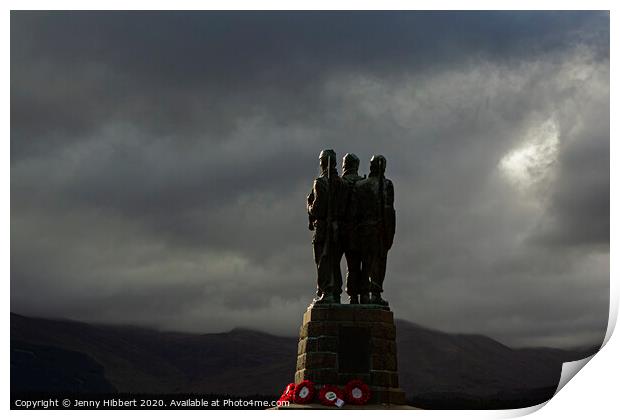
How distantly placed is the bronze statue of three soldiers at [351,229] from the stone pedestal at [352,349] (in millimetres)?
471

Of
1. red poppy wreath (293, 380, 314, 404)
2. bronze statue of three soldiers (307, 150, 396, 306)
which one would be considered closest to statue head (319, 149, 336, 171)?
bronze statue of three soldiers (307, 150, 396, 306)

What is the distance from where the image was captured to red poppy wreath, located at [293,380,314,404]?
821 inches

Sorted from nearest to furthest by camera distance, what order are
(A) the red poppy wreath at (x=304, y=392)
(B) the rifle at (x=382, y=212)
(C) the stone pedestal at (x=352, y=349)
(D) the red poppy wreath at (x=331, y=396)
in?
(D) the red poppy wreath at (x=331, y=396) → (A) the red poppy wreath at (x=304, y=392) → (C) the stone pedestal at (x=352, y=349) → (B) the rifle at (x=382, y=212)

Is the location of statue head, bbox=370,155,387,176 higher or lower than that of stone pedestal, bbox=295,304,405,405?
higher

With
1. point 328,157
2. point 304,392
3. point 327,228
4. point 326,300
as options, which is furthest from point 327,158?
point 304,392

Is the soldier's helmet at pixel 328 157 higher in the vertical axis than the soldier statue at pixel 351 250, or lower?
higher

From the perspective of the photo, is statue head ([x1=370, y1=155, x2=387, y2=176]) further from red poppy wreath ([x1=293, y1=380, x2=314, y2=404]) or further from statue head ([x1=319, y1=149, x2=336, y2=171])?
red poppy wreath ([x1=293, y1=380, x2=314, y2=404])

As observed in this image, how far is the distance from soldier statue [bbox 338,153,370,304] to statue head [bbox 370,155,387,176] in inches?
13.5

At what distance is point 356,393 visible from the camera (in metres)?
21.0

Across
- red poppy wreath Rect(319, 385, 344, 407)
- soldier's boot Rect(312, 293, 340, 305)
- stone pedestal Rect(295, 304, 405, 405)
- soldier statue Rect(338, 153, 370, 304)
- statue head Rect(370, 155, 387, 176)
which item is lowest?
red poppy wreath Rect(319, 385, 344, 407)

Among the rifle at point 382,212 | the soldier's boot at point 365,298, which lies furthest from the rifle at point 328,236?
the rifle at point 382,212

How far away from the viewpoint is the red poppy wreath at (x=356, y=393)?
20.9 meters

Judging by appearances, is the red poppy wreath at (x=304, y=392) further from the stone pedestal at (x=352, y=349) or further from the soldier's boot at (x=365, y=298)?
the soldier's boot at (x=365, y=298)
